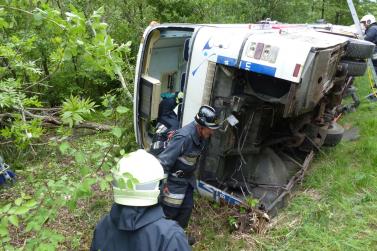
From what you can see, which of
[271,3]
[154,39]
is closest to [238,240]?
[154,39]

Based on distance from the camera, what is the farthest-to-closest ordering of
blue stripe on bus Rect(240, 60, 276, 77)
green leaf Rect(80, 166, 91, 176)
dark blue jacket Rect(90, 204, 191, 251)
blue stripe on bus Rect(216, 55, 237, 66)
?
blue stripe on bus Rect(216, 55, 237, 66) < blue stripe on bus Rect(240, 60, 276, 77) < green leaf Rect(80, 166, 91, 176) < dark blue jacket Rect(90, 204, 191, 251)

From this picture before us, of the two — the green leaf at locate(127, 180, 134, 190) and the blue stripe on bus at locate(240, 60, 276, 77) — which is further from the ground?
the blue stripe on bus at locate(240, 60, 276, 77)

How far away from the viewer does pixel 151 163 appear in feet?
7.23

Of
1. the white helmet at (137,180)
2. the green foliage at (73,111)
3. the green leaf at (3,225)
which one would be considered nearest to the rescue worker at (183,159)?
the green foliage at (73,111)

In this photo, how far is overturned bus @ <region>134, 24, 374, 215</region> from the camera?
13.3 ft

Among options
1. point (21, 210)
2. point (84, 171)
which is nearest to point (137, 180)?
point (84, 171)

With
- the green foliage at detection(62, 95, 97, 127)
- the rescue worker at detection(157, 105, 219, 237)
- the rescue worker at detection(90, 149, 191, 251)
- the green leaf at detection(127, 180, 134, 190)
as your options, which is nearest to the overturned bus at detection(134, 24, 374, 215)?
the rescue worker at detection(157, 105, 219, 237)

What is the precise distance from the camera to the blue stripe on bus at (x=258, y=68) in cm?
393

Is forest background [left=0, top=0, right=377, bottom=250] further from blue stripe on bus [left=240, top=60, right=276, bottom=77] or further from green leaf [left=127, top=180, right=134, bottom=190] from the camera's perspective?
blue stripe on bus [left=240, top=60, right=276, bottom=77]

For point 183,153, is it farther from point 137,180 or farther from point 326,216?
point 137,180

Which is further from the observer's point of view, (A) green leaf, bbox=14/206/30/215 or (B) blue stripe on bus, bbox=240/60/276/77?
(B) blue stripe on bus, bbox=240/60/276/77

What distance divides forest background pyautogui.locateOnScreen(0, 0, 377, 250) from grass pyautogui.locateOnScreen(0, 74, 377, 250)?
0.14 feet

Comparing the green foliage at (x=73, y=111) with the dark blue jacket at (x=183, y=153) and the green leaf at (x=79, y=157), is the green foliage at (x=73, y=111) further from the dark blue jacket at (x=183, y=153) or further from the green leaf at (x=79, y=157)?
the dark blue jacket at (x=183, y=153)

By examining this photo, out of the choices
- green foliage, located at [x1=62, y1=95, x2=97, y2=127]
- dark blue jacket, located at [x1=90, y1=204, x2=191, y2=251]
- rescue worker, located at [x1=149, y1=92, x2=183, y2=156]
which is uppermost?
green foliage, located at [x1=62, y1=95, x2=97, y2=127]
